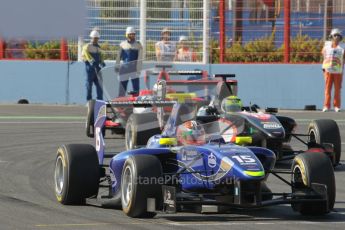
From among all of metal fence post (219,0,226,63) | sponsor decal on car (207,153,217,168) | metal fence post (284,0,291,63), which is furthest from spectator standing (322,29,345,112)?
sponsor decal on car (207,153,217,168)

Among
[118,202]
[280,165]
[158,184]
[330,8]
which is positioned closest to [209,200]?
[158,184]

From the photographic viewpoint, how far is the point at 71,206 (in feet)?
31.7

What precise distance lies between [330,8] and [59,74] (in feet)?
23.9

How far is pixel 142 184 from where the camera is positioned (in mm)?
8602

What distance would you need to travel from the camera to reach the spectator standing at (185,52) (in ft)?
87.4

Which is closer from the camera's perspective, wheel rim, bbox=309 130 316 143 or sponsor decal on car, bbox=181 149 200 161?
sponsor decal on car, bbox=181 149 200 161

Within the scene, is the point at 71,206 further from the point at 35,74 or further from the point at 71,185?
the point at 35,74

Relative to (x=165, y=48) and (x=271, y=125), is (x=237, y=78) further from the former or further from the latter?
(x=271, y=125)

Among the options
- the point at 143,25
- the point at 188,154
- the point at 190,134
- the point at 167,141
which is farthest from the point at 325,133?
the point at 143,25

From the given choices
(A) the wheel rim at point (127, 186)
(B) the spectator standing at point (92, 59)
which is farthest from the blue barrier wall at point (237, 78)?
(A) the wheel rim at point (127, 186)

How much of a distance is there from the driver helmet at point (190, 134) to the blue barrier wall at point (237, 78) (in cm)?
1546

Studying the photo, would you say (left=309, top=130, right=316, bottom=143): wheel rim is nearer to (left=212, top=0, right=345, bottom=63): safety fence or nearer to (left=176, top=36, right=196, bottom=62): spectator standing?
(left=212, top=0, right=345, bottom=63): safety fence

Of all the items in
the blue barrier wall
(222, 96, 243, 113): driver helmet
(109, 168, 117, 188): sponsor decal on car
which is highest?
(222, 96, 243, 113): driver helmet

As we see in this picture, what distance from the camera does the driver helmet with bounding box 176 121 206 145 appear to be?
9.80 meters
